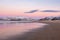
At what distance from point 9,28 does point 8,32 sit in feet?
0.19

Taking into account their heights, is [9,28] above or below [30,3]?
below

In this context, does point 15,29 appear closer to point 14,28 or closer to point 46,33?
point 14,28

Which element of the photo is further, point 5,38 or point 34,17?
point 34,17

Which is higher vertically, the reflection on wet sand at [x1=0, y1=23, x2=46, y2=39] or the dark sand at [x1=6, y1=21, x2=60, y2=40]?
the reflection on wet sand at [x1=0, y1=23, x2=46, y2=39]

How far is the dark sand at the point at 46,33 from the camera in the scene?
1.34 m

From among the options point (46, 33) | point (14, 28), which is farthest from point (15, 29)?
point (46, 33)

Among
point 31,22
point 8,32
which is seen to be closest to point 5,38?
Result: point 8,32

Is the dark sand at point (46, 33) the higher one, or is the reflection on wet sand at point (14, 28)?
the reflection on wet sand at point (14, 28)

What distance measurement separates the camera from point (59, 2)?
1466 millimetres

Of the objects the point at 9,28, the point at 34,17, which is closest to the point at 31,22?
the point at 34,17

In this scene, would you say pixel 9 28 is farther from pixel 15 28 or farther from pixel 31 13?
pixel 31 13

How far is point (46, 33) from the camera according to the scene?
1.39 metres

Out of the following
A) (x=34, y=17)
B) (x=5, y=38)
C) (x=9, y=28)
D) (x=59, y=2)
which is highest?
(x=59, y=2)

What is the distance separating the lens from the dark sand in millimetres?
1337
